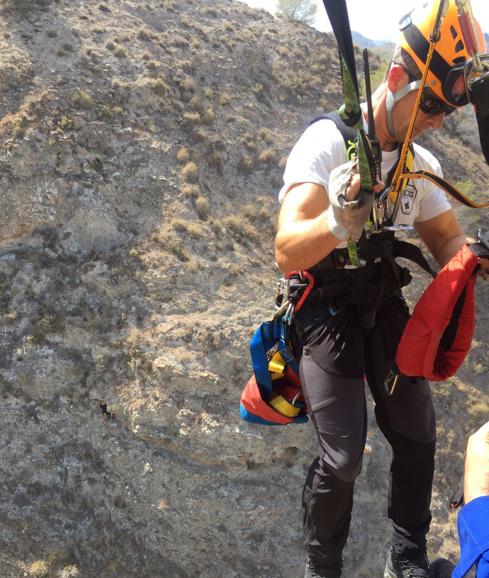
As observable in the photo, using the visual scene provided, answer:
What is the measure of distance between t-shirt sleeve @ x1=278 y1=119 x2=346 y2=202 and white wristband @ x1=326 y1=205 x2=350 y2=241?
0.57m

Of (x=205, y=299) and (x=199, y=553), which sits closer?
(x=199, y=553)

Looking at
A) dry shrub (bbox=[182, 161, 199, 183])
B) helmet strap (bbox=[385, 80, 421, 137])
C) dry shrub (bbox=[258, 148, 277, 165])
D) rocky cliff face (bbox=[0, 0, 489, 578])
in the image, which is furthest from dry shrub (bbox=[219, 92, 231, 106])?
helmet strap (bbox=[385, 80, 421, 137])

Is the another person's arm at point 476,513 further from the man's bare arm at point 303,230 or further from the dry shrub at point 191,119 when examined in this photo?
the dry shrub at point 191,119

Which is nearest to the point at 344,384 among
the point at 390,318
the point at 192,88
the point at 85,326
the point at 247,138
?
the point at 390,318

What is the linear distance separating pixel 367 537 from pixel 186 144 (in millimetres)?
10971

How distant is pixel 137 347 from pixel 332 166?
813 centimetres

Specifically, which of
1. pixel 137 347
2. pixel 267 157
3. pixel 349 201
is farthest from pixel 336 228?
pixel 267 157

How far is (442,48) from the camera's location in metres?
3.01

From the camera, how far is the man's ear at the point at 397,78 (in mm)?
3199

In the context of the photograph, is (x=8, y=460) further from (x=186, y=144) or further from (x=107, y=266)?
(x=186, y=144)

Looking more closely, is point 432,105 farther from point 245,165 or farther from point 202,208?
point 245,165

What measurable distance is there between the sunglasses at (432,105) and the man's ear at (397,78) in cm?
16

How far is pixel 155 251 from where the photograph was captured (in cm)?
1189

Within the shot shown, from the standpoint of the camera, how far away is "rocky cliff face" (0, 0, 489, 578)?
959 centimetres
